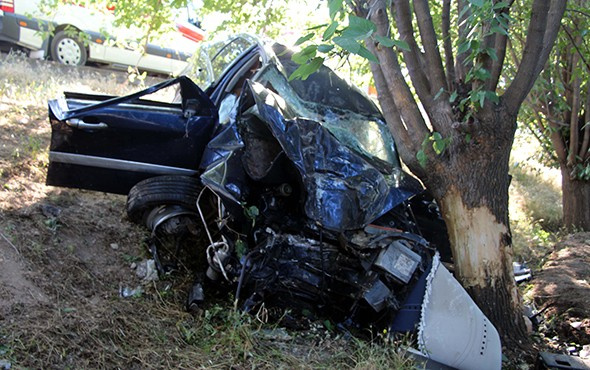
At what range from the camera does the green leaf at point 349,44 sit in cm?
228

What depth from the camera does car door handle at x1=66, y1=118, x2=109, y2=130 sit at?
14.0ft

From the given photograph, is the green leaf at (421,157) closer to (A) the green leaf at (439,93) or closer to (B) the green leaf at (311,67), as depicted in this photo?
(A) the green leaf at (439,93)

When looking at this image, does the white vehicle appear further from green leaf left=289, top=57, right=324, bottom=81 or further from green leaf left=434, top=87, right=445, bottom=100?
green leaf left=289, top=57, right=324, bottom=81

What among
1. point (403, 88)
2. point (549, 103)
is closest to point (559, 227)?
point (549, 103)

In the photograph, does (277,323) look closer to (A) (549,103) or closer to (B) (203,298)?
(B) (203,298)

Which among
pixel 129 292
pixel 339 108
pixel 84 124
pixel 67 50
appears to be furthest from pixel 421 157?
pixel 67 50

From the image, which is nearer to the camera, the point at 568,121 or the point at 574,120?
the point at 574,120

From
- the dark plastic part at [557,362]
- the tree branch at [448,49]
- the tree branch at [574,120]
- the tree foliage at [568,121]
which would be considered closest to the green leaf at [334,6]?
the tree branch at [448,49]

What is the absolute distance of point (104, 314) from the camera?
3582mm

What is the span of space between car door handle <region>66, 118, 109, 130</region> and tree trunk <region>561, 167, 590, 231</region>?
6368mm

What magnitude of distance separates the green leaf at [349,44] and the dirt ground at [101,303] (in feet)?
6.30

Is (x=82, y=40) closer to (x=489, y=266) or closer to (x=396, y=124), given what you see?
(x=396, y=124)

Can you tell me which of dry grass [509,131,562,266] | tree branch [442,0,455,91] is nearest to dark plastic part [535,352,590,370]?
tree branch [442,0,455,91]

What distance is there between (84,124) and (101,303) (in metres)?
1.40
